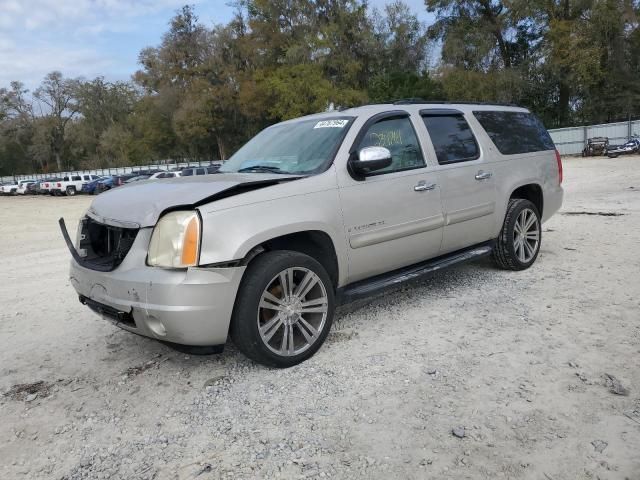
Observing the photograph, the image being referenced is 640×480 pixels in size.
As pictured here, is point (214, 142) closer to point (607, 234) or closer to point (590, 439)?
point (607, 234)

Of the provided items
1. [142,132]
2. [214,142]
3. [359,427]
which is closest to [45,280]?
[359,427]

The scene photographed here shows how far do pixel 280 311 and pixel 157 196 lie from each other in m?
1.14

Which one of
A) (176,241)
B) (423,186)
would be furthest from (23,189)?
(176,241)

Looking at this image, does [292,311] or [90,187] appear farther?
[90,187]

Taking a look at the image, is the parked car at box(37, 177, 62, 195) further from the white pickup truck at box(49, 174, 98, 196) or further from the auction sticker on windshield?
the auction sticker on windshield

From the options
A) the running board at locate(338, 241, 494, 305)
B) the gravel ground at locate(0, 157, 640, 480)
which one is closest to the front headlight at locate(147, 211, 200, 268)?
the gravel ground at locate(0, 157, 640, 480)

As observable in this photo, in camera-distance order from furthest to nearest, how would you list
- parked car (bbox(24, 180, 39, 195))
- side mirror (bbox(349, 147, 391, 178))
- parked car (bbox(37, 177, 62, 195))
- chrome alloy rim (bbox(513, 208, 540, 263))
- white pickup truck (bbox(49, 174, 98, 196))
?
parked car (bbox(24, 180, 39, 195)), parked car (bbox(37, 177, 62, 195)), white pickup truck (bbox(49, 174, 98, 196)), chrome alloy rim (bbox(513, 208, 540, 263)), side mirror (bbox(349, 147, 391, 178))

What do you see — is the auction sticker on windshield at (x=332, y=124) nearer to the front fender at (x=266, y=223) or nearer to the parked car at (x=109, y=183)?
the front fender at (x=266, y=223)

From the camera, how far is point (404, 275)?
4.30m

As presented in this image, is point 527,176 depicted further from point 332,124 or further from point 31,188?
point 31,188

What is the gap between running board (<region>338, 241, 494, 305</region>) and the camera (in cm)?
395

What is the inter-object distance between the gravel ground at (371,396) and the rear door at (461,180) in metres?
0.60

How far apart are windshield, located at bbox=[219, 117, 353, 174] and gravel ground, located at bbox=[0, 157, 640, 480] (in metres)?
1.41

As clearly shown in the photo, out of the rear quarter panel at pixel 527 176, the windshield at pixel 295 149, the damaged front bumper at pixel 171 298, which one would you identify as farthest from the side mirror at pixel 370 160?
the rear quarter panel at pixel 527 176
